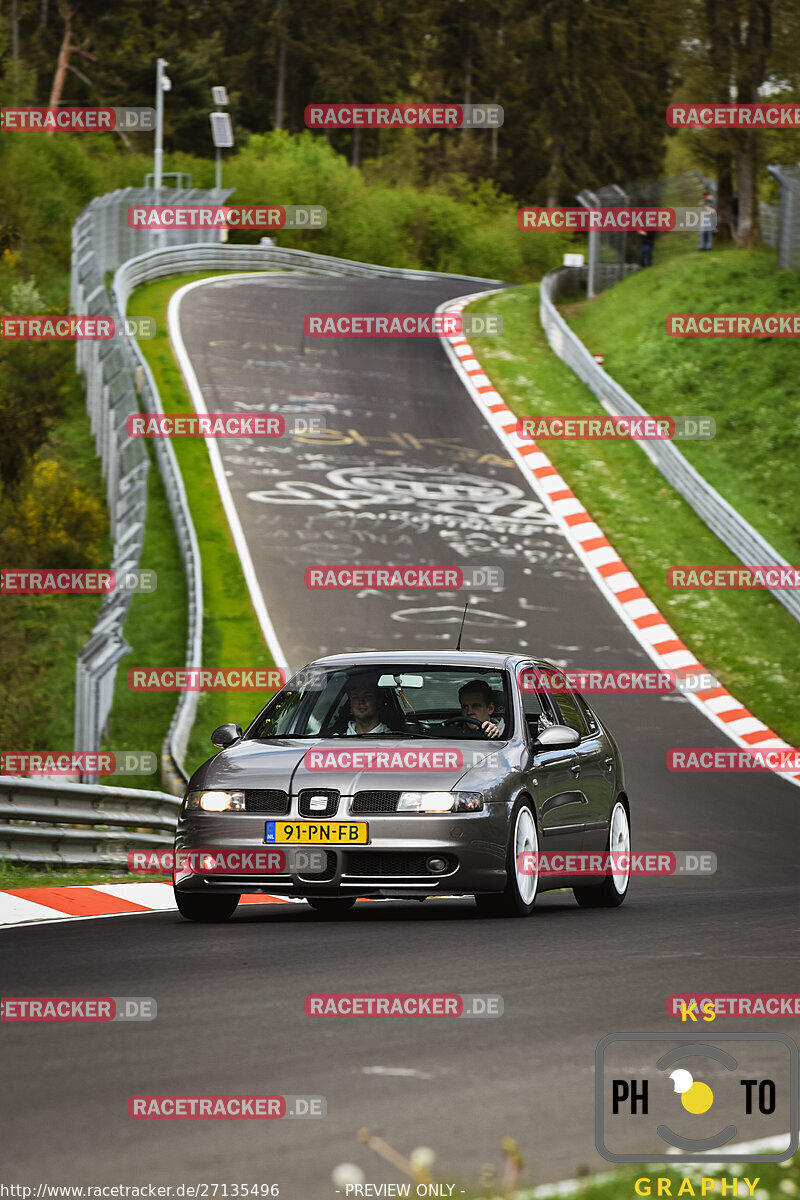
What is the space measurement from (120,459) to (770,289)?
19582mm

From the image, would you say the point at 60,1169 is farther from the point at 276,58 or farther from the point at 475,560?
the point at 276,58

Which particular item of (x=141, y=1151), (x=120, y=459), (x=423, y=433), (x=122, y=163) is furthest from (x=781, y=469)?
(x=122, y=163)

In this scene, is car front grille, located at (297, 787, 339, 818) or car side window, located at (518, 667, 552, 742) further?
car side window, located at (518, 667, 552, 742)

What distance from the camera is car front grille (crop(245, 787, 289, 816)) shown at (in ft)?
33.1

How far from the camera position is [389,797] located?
32.8 feet

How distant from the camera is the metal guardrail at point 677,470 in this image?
92.1 ft

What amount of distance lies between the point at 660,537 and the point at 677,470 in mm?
→ 3084

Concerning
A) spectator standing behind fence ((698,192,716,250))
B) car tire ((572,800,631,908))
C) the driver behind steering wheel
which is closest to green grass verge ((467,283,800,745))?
spectator standing behind fence ((698,192,716,250))

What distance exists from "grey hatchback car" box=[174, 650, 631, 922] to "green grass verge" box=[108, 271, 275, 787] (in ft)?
27.0

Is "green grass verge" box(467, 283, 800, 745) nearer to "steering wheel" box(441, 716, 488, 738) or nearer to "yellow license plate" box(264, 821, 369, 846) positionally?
"steering wheel" box(441, 716, 488, 738)

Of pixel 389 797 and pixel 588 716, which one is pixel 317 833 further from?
pixel 588 716

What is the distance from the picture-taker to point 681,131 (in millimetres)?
44688

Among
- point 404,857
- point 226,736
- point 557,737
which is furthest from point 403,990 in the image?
point 226,736

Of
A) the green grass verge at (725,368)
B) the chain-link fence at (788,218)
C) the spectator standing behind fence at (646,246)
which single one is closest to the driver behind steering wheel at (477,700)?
the green grass verge at (725,368)
